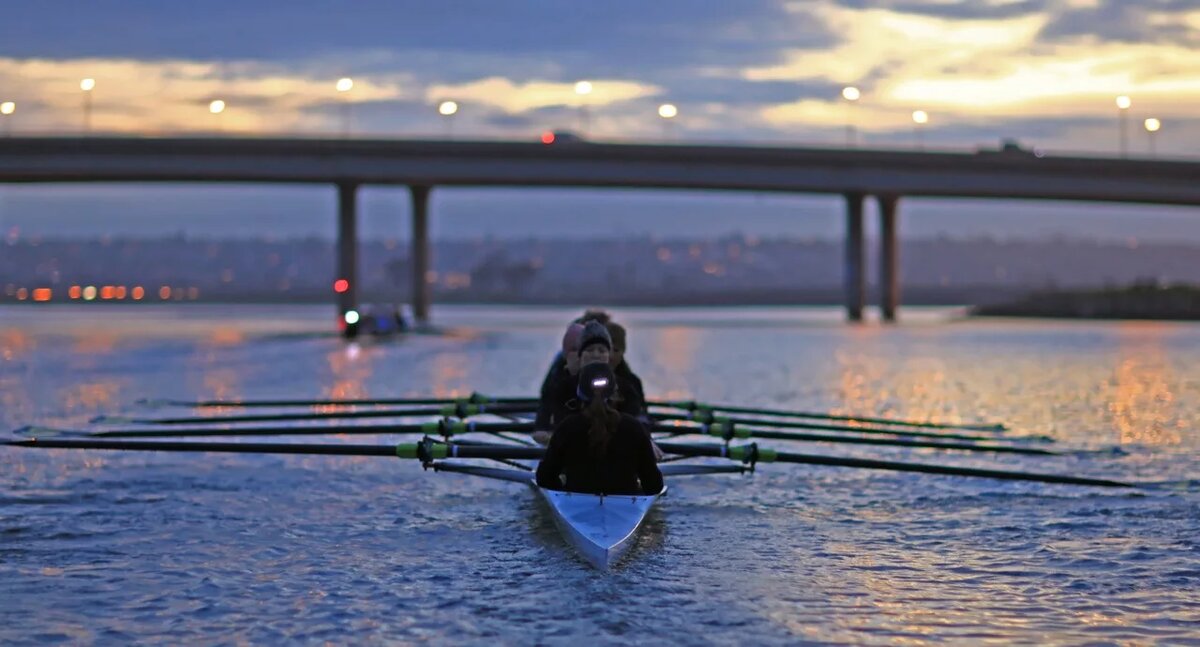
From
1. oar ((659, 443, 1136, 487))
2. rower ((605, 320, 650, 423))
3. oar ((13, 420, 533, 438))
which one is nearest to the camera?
oar ((659, 443, 1136, 487))

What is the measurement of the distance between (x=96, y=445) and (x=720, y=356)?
137ft

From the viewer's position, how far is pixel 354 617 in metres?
10.4

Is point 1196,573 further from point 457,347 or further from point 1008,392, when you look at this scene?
point 457,347

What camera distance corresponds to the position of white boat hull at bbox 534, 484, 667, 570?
11.8 meters

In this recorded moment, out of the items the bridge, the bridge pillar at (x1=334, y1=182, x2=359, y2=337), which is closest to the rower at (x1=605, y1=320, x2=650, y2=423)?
the bridge

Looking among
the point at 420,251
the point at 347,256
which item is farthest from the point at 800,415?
the point at 420,251

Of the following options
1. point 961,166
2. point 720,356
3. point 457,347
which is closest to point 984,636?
point 720,356

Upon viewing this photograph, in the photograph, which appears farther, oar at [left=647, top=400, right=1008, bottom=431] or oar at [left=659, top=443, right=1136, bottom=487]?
oar at [left=647, top=400, right=1008, bottom=431]

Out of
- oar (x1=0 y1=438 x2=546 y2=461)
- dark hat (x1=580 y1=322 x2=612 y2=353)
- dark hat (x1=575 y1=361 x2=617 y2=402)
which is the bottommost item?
oar (x1=0 y1=438 x2=546 y2=461)

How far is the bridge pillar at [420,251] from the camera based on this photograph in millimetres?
90312

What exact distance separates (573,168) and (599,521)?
69778 mm

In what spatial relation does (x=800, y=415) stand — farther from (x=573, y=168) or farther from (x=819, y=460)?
(x=573, y=168)

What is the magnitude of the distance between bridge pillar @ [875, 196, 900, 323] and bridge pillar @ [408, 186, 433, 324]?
88.2ft

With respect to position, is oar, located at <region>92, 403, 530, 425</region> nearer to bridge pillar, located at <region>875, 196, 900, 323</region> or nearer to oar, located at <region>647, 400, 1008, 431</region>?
oar, located at <region>647, 400, 1008, 431</region>
